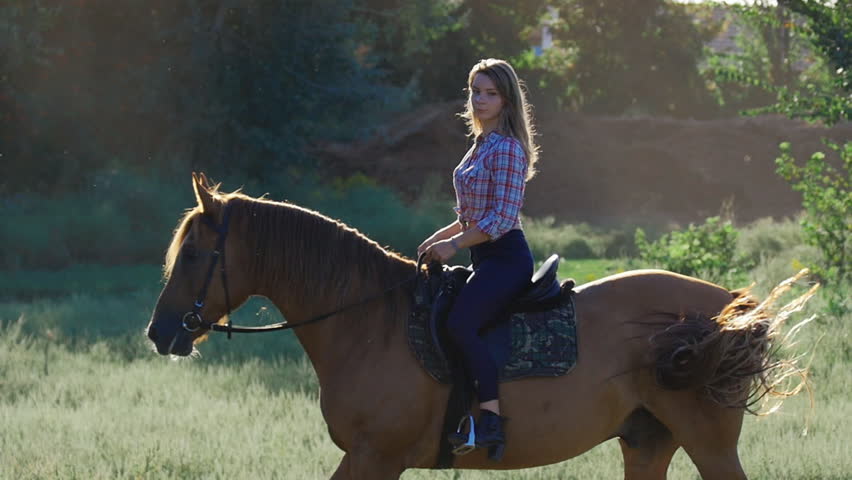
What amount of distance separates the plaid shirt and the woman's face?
0.34 ft

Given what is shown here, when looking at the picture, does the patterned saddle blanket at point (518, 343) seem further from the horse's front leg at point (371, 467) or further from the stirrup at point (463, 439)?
the horse's front leg at point (371, 467)

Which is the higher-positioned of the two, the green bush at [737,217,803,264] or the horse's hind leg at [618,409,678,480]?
the green bush at [737,217,803,264]

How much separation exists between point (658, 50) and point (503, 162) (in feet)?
111

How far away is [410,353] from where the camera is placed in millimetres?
5348

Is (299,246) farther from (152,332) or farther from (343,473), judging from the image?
(343,473)

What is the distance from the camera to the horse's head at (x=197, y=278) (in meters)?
5.16

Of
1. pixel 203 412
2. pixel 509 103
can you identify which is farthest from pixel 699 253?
pixel 509 103

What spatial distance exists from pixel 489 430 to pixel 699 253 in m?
9.64

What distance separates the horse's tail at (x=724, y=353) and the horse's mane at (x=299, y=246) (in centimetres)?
149

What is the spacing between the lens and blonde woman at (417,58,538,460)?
524 cm

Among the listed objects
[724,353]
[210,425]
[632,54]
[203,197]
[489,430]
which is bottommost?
[210,425]

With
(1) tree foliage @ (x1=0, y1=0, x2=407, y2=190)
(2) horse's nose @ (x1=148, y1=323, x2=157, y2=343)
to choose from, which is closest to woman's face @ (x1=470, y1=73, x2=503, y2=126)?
(2) horse's nose @ (x1=148, y1=323, x2=157, y2=343)

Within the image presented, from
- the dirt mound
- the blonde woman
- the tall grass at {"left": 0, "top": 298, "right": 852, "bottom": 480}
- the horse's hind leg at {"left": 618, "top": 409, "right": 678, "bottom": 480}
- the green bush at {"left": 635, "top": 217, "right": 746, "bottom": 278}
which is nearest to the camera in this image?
the blonde woman

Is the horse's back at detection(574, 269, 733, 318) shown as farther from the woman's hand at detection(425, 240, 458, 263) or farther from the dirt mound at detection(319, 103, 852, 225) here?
the dirt mound at detection(319, 103, 852, 225)
